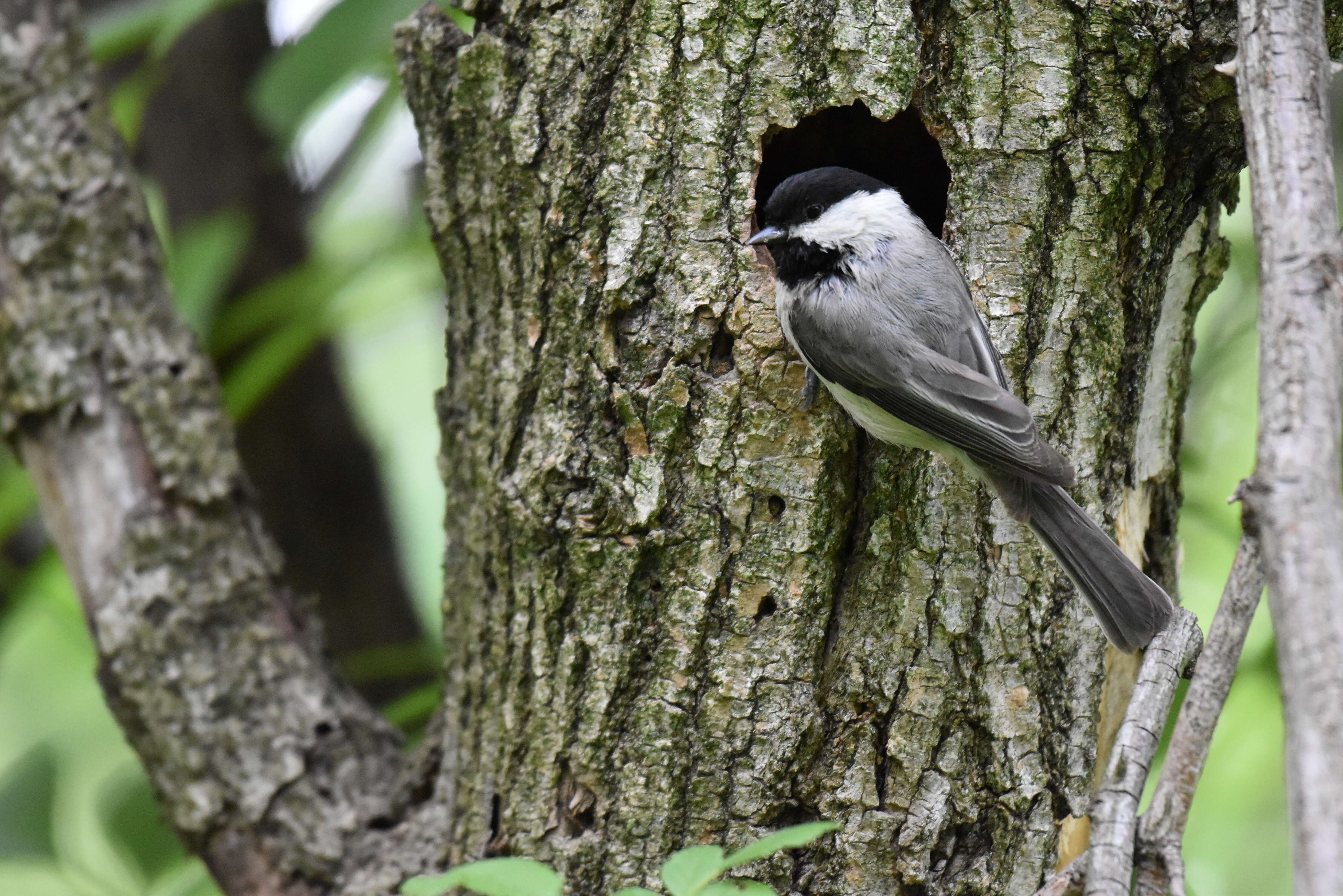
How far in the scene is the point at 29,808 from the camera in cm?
188

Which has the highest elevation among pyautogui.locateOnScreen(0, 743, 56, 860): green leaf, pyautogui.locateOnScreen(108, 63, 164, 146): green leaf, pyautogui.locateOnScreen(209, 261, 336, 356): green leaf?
pyautogui.locateOnScreen(108, 63, 164, 146): green leaf

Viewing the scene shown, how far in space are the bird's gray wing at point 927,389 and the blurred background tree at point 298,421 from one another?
2.39 ft

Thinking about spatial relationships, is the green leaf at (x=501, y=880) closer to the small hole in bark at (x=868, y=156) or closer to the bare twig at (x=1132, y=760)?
the bare twig at (x=1132, y=760)

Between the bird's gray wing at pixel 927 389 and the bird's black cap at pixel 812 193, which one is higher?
the bird's black cap at pixel 812 193

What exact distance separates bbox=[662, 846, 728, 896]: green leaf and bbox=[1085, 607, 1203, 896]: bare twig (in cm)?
36

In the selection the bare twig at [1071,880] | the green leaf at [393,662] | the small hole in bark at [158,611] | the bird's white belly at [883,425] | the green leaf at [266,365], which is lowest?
the bare twig at [1071,880]

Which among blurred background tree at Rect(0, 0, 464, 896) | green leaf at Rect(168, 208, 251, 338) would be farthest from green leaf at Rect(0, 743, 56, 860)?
green leaf at Rect(168, 208, 251, 338)

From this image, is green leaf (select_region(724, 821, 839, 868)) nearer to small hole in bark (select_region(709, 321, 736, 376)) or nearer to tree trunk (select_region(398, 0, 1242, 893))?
tree trunk (select_region(398, 0, 1242, 893))

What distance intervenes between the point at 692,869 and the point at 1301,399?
2.12ft

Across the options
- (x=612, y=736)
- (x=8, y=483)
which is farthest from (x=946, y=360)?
(x=8, y=483)

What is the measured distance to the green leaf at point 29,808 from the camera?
1.86 metres

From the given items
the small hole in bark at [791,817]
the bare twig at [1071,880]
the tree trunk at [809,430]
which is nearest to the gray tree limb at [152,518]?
the tree trunk at [809,430]

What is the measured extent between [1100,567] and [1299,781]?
621mm

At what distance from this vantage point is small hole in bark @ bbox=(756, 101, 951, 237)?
1.87 m
